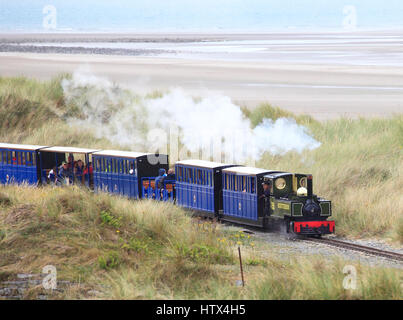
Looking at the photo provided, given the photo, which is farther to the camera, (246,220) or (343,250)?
(246,220)

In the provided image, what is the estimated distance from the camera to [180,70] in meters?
79.1

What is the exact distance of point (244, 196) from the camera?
2162 centimetres

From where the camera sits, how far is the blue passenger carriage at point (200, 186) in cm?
2259

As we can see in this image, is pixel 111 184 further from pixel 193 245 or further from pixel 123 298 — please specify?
pixel 123 298

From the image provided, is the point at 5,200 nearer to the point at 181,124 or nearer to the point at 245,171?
the point at 245,171

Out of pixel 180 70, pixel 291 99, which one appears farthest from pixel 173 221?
pixel 180 70

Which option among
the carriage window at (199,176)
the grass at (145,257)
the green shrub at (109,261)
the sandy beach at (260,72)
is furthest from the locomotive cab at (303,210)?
the sandy beach at (260,72)

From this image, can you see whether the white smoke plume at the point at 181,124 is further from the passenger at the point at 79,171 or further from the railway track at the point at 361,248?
the railway track at the point at 361,248

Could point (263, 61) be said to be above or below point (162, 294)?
above

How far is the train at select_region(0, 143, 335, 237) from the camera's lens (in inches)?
808

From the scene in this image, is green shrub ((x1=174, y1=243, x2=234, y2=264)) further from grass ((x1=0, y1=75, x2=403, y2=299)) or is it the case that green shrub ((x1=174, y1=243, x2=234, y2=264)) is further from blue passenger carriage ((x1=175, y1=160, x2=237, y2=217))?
blue passenger carriage ((x1=175, y1=160, x2=237, y2=217))

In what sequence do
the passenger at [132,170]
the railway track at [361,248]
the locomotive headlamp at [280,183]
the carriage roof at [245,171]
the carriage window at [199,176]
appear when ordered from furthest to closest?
1. the passenger at [132,170]
2. the carriage window at [199,176]
3. the carriage roof at [245,171]
4. the locomotive headlamp at [280,183]
5. the railway track at [361,248]

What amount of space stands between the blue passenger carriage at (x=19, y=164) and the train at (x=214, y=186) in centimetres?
4
